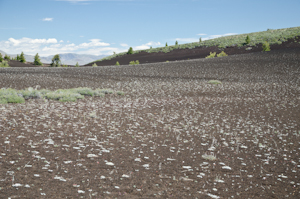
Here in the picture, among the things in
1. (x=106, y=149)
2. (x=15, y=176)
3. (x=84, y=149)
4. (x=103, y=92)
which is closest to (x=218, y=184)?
(x=106, y=149)

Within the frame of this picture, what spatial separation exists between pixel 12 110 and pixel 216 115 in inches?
463

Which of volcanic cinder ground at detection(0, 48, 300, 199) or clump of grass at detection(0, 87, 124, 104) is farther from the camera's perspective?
clump of grass at detection(0, 87, 124, 104)

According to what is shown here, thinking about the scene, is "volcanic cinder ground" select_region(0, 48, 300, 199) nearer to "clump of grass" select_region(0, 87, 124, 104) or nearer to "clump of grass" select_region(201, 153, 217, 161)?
"clump of grass" select_region(201, 153, 217, 161)

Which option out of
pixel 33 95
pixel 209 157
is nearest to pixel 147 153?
pixel 209 157

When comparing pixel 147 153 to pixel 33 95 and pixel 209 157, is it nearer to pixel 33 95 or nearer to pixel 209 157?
pixel 209 157

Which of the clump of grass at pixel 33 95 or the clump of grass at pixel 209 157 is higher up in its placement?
the clump of grass at pixel 33 95

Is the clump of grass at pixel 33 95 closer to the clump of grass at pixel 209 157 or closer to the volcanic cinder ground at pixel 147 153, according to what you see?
the volcanic cinder ground at pixel 147 153

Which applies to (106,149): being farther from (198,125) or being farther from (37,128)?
(198,125)

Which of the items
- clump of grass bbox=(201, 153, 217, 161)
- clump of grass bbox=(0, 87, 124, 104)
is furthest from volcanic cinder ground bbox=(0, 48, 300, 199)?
clump of grass bbox=(0, 87, 124, 104)

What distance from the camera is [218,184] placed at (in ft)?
19.8

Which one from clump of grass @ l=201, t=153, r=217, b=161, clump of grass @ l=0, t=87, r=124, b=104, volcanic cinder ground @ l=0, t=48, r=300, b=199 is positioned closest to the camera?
volcanic cinder ground @ l=0, t=48, r=300, b=199

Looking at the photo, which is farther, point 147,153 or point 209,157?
point 147,153

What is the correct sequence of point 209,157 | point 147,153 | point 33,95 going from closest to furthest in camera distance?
point 209,157 < point 147,153 < point 33,95

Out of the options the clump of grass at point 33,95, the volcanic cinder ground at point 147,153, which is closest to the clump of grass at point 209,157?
the volcanic cinder ground at point 147,153
